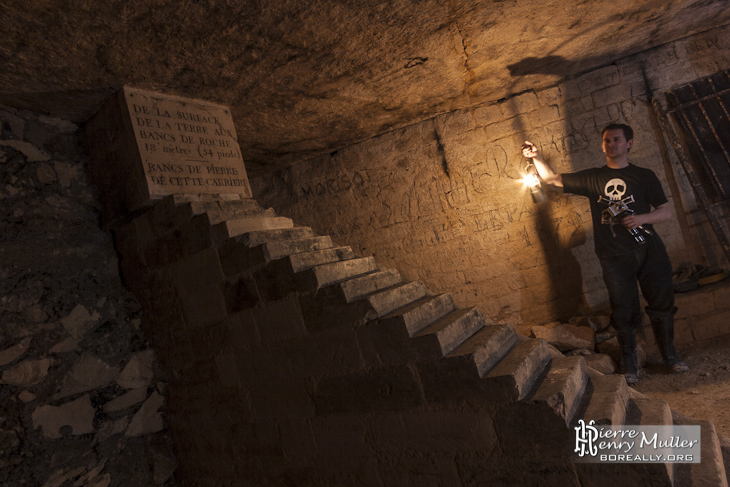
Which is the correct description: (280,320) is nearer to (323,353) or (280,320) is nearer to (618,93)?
(323,353)

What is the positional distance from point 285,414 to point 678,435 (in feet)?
7.06

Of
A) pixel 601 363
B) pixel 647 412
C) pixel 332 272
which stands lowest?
pixel 601 363

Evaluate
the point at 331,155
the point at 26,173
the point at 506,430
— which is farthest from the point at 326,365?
the point at 331,155

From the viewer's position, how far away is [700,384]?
332cm

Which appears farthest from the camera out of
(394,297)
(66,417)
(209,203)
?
(209,203)

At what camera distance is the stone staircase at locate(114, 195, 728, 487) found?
6.08ft

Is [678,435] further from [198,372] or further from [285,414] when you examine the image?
[198,372]

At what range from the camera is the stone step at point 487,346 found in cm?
194

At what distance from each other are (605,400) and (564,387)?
33cm

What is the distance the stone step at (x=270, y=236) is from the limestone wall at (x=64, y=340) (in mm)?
1371

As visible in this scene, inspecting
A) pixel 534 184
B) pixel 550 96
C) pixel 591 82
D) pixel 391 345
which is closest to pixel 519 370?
pixel 391 345

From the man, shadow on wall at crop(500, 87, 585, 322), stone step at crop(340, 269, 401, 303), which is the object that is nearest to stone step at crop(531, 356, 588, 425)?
stone step at crop(340, 269, 401, 303)

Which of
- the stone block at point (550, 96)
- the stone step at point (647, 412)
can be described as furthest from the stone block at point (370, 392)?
the stone block at point (550, 96)

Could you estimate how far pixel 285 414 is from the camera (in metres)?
2.39
